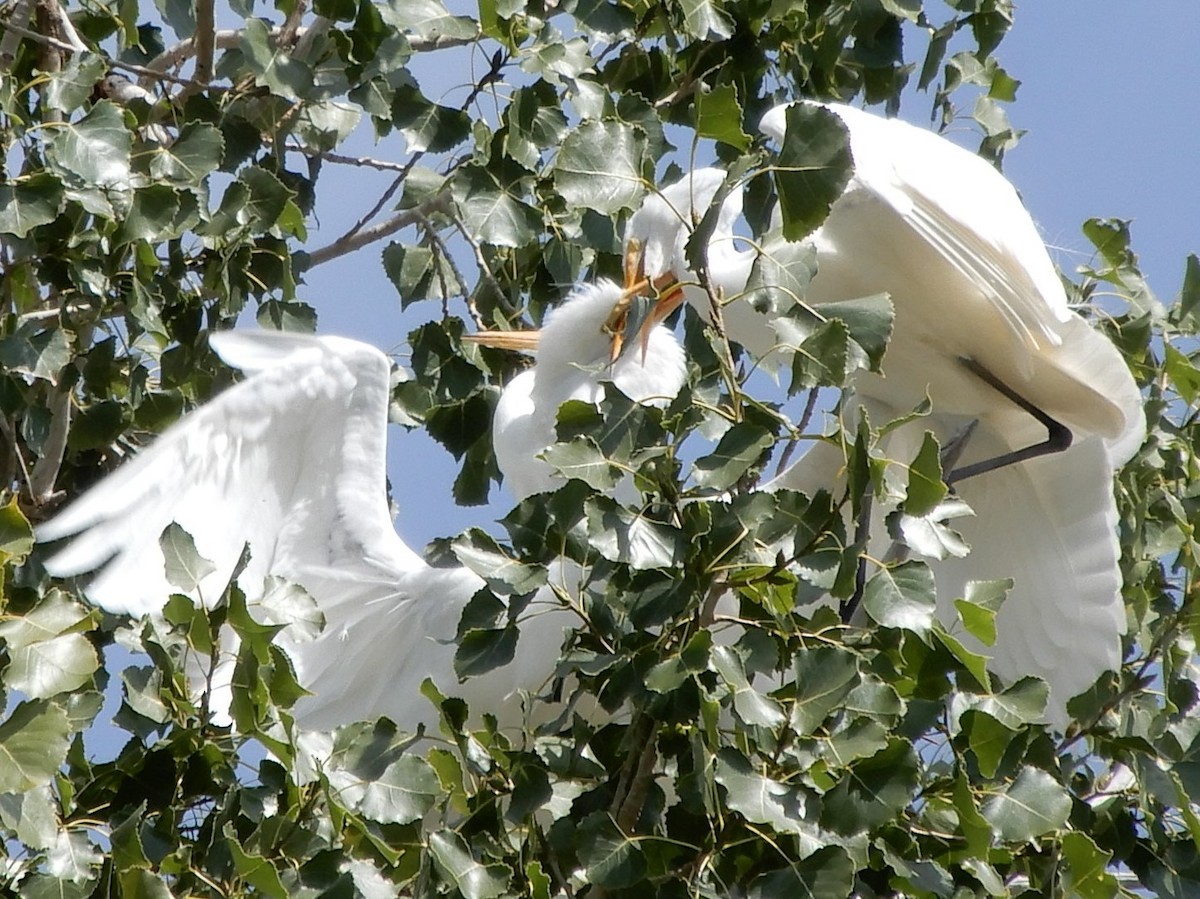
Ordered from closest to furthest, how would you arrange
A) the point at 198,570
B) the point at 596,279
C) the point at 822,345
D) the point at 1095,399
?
the point at 822,345
the point at 198,570
the point at 1095,399
the point at 596,279

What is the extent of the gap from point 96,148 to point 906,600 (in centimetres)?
140

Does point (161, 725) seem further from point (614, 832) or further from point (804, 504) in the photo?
point (804, 504)

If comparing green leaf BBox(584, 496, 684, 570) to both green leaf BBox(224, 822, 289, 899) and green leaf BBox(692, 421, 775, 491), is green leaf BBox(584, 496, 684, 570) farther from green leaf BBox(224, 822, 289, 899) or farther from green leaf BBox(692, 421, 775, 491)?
green leaf BBox(224, 822, 289, 899)

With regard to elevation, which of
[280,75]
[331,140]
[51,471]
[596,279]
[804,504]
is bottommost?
[51,471]

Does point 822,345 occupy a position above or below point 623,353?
above

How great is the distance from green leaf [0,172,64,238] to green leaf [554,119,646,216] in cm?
106

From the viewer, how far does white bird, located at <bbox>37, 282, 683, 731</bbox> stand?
3080 mm

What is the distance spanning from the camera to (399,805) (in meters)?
1.92

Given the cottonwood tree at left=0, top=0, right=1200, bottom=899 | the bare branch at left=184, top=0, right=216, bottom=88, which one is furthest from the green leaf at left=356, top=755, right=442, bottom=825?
the bare branch at left=184, top=0, right=216, bottom=88

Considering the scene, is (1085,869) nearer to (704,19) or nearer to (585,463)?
(585,463)

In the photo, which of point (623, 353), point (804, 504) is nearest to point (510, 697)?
point (623, 353)

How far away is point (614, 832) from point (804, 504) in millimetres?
397

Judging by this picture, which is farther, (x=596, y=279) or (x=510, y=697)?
(x=596, y=279)

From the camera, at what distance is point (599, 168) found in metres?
1.83
